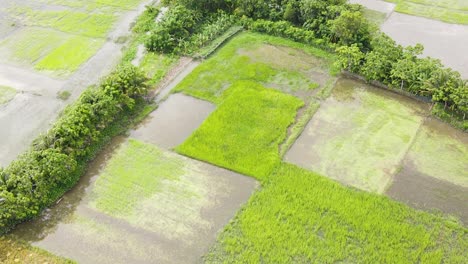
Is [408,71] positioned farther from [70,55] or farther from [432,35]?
[70,55]

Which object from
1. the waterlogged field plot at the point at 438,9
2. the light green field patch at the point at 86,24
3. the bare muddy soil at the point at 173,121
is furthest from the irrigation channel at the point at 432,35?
the light green field patch at the point at 86,24

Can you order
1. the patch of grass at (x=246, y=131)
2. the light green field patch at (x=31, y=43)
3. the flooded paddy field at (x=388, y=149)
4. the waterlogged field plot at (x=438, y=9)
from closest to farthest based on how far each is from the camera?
1. the flooded paddy field at (x=388, y=149)
2. the patch of grass at (x=246, y=131)
3. the light green field patch at (x=31, y=43)
4. the waterlogged field plot at (x=438, y=9)

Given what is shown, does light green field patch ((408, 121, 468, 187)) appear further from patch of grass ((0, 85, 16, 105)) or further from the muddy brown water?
patch of grass ((0, 85, 16, 105))

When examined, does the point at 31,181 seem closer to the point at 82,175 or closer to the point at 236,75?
the point at 82,175

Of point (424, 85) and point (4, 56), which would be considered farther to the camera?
point (4, 56)

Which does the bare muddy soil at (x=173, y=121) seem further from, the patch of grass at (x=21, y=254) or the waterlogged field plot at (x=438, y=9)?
the waterlogged field plot at (x=438, y=9)

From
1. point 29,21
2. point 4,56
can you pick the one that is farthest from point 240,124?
point 29,21

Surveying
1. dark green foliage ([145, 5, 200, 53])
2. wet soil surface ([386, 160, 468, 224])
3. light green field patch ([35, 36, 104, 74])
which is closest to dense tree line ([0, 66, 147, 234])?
dark green foliage ([145, 5, 200, 53])
